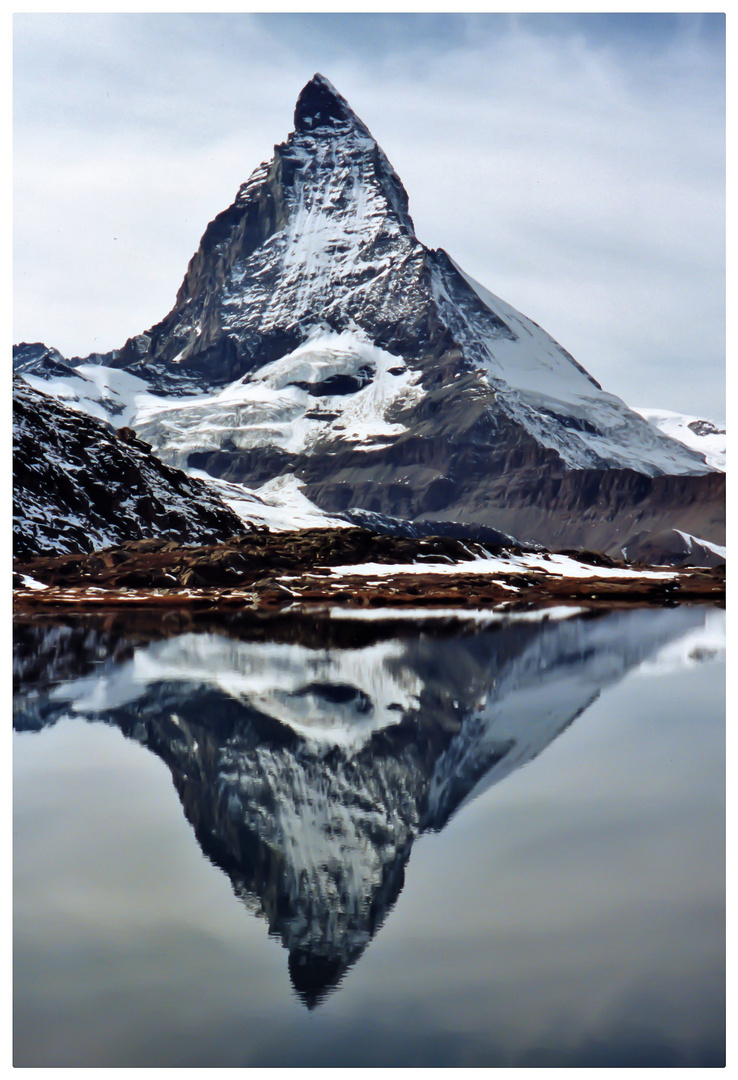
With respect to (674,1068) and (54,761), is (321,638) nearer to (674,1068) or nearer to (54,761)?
(54,761)

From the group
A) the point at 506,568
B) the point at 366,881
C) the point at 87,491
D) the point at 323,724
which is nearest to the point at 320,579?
the point at 506,568

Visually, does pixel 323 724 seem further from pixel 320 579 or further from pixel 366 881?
pixel 320 579

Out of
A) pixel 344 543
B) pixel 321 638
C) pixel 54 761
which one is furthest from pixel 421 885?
pixel 344 543

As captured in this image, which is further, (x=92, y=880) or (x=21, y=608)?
(x=21, y=608)

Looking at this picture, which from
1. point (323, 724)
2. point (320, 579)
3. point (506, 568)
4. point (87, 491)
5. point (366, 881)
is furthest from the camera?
point (87, 491)

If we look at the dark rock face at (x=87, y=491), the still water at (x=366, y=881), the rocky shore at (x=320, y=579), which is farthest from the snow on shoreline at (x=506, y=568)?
the still water at (x=366, y=881)
